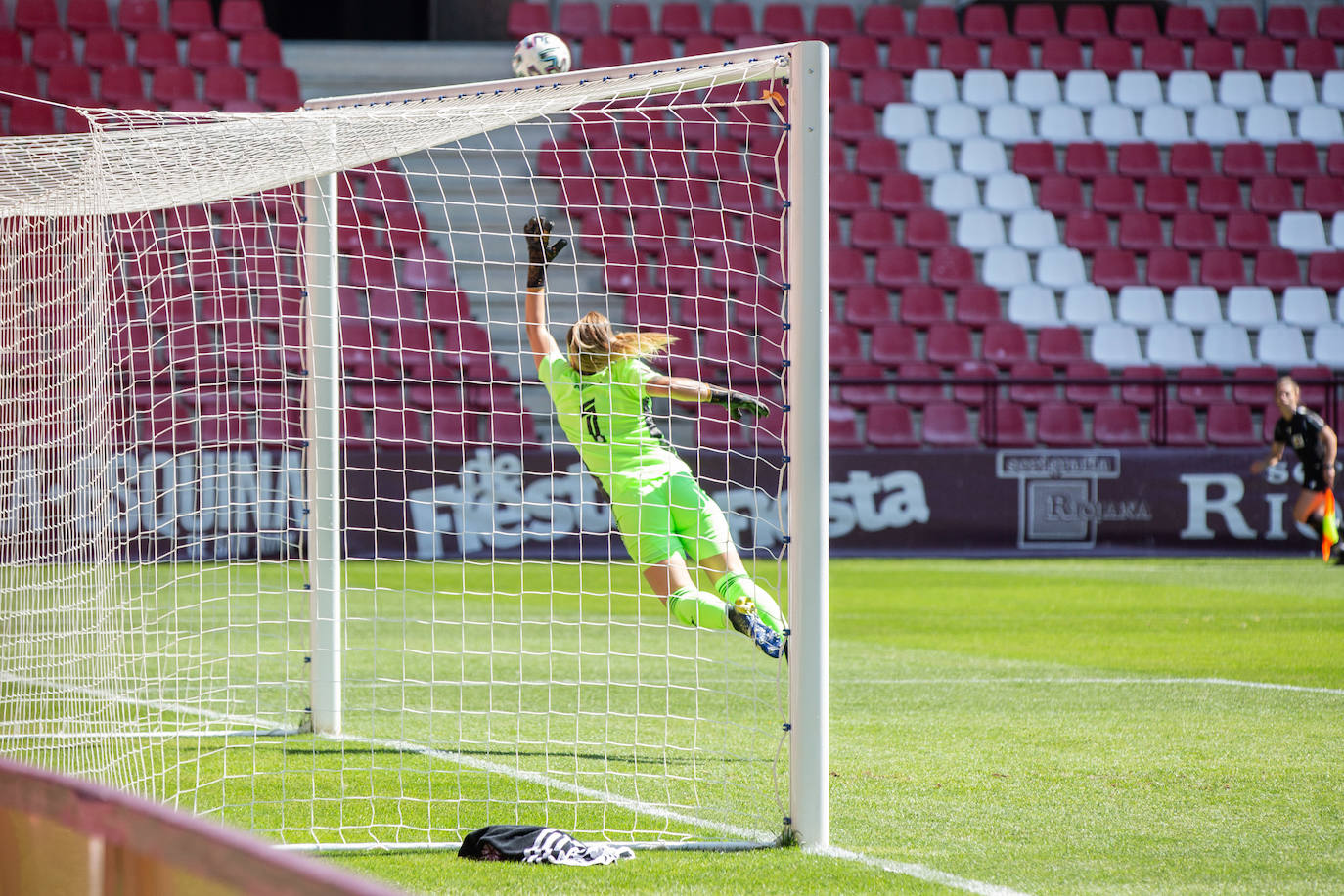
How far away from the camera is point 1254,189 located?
63.3ft

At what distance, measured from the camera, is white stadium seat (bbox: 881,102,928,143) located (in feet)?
62.8

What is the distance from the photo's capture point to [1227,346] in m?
18.2

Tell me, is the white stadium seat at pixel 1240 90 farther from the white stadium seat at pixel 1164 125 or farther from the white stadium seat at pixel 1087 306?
the white stadium seat at pixel 1087 306

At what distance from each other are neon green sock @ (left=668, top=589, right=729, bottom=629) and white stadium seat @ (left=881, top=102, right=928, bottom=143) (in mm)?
14309

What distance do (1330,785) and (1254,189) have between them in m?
15.5

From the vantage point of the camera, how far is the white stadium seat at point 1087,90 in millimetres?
19516

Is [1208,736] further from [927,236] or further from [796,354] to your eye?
[927,236]

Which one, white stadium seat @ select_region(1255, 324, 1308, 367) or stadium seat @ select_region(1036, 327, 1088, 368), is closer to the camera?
stadium seat @ select_region(1036, 327, 1088, 368)

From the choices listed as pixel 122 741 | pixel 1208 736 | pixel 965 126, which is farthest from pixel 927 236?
pixel 122 741

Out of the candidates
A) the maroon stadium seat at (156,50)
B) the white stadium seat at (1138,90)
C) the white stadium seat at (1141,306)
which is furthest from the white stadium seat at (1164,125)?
the maroon stadium seat at (156,50)

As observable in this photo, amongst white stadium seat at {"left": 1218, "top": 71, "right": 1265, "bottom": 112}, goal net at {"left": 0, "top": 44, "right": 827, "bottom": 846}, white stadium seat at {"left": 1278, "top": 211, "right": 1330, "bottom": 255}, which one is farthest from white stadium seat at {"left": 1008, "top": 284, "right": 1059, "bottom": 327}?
goal net at {"left": 0, "top": 44, "right": 827, "bottom": 846}

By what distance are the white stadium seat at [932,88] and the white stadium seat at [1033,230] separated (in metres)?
1.85

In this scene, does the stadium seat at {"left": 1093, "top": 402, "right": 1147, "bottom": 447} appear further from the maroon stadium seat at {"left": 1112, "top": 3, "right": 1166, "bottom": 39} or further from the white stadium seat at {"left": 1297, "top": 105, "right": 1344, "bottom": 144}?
the maroon stadium seat at {"left": 1112, "top": 3, "right": 1166, "bottom": 39}

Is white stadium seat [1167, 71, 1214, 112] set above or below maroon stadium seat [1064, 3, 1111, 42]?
below
